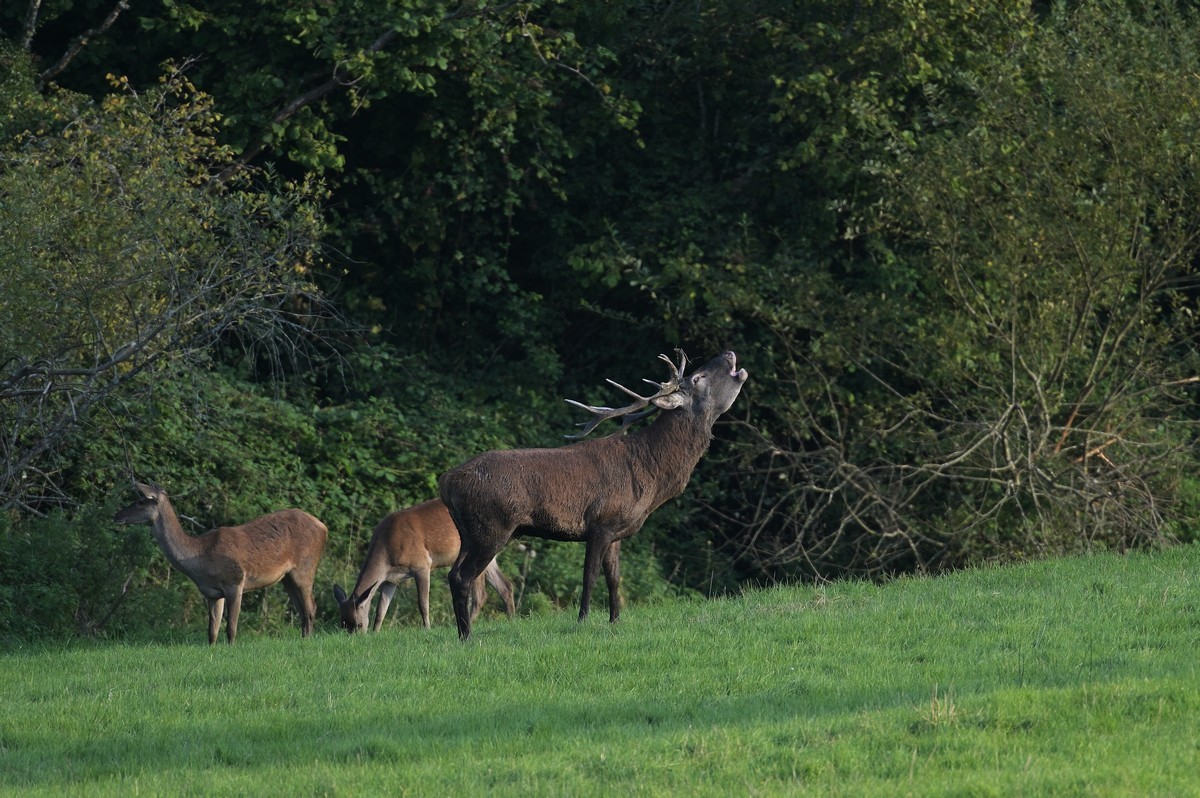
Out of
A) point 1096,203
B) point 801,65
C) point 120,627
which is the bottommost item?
point 120,627

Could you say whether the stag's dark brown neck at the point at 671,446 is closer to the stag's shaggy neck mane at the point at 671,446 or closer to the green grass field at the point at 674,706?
the stag's shaggy neck mane at the point at 671,446

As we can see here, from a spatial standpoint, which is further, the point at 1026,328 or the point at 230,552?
the point at 1026,328

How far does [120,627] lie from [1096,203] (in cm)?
1131

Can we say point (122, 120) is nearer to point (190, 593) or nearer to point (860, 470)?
point (190, 593)

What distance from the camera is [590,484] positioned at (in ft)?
43.6

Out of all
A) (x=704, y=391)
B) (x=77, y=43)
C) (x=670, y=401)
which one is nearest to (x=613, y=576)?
(x=670, y=401)

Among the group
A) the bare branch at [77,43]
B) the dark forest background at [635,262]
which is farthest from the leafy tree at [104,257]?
the bare branch at [77,43]

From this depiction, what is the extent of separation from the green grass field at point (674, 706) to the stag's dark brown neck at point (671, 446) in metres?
1.15

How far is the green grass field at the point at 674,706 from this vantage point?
820cm

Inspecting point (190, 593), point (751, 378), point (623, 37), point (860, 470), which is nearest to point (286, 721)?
point (190, 593)

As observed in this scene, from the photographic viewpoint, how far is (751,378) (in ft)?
71.7

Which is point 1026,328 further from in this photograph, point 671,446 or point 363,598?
point 363,598

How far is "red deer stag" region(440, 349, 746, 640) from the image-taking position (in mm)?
12930

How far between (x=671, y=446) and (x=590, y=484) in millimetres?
842
